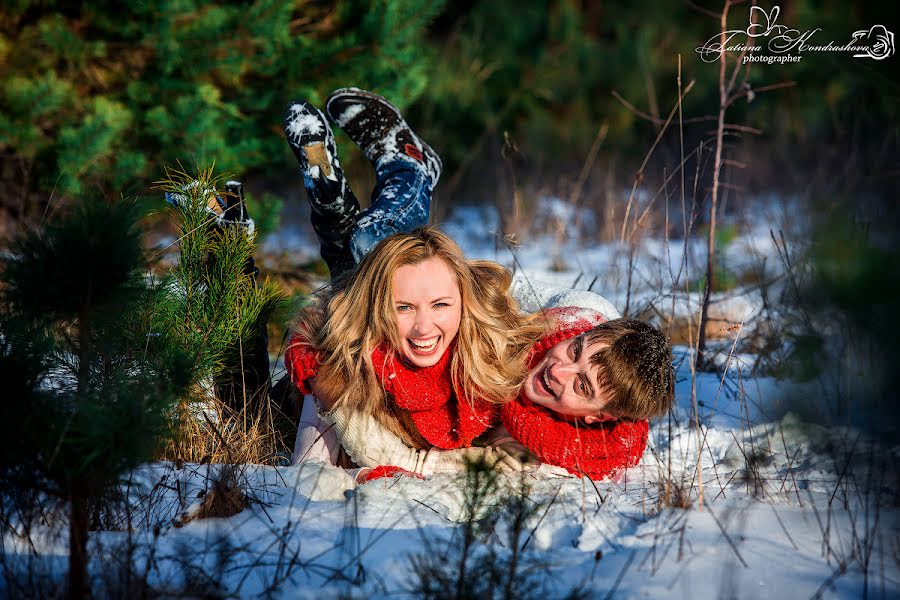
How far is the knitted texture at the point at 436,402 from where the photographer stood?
8.81ft

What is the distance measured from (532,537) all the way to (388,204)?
1952 millimetres

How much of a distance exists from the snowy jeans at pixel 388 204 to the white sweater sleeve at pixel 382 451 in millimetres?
850

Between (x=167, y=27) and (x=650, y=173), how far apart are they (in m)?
4.81

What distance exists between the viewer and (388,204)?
349cm

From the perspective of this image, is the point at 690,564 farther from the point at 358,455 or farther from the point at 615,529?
the point at 358,455

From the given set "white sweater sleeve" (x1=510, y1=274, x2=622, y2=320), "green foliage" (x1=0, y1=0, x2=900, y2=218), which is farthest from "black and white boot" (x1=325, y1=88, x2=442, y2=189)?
"white sweater sleeve" (x1=510, y1=274, x2=622, y2=320)

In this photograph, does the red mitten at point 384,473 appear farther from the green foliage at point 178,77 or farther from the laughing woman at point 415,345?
the green foliage at point 178,77

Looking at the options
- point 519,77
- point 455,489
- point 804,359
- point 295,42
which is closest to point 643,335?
point 804,359

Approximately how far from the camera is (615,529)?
192 cm

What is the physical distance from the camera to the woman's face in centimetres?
263

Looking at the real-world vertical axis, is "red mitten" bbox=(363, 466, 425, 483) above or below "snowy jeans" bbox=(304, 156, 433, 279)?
below

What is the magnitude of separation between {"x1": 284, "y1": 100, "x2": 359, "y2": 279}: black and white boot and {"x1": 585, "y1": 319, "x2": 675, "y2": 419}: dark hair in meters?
1.37

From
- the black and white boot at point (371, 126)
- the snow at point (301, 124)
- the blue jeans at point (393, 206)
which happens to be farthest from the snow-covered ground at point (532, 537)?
the black and white boot at point (371, 126)

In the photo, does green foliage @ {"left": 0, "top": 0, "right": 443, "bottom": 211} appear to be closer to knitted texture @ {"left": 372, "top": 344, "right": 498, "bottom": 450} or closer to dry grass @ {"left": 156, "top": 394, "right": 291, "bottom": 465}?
dry grass @ {"left": 156, "top": 394, "right": 291, "bottom": 465}
